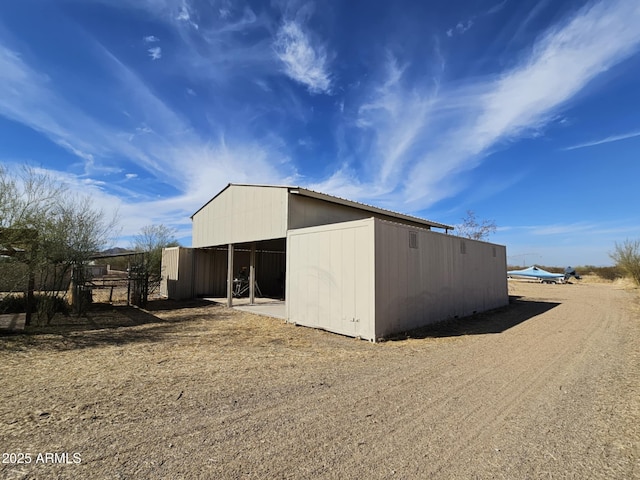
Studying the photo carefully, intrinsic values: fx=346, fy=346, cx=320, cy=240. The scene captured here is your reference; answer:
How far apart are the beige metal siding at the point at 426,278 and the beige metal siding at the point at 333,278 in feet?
0.85

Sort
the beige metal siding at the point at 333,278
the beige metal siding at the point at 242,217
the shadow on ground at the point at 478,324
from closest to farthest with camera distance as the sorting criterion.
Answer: the beige metal siding at the point at 333,278 < the shadow on ground at the point at 478,324 < the beige metal siding at the point at 242,217

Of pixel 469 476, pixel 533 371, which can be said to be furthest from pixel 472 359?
pixel 469 476

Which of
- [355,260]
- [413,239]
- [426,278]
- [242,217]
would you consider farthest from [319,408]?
[242,217]

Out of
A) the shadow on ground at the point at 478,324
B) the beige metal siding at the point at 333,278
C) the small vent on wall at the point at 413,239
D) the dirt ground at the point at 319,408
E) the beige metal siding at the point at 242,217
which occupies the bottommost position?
the dirt ground at the point at 319,408

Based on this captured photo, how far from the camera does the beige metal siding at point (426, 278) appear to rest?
24.7 feet

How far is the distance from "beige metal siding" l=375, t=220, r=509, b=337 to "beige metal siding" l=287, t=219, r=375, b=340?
0.26m

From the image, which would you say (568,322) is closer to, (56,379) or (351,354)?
(351,354)

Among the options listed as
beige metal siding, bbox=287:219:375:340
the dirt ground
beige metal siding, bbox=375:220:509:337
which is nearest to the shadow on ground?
beige metal siding, bbox=375:220:509:337

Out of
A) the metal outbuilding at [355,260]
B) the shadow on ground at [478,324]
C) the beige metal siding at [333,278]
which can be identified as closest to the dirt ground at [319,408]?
the beige metal siding at [333,278]

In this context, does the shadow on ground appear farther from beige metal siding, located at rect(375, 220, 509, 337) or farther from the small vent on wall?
the small vent on wall

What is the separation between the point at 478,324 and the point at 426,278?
2.27 meters

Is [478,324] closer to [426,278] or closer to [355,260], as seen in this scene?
[426,278]

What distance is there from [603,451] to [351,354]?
377 centimetres

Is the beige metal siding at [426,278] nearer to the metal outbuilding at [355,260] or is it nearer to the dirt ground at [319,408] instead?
the metal outbuilding at [355,260]
